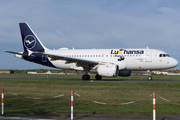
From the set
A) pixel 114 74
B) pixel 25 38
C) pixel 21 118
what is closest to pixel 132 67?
pixel 114 74

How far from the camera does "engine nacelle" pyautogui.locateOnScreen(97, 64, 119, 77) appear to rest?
28.2m

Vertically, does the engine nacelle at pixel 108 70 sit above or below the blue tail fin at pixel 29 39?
below

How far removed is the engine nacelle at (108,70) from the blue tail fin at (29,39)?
1265 centimetres

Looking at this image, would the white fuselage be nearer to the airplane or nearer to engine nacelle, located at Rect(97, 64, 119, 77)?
the airplane

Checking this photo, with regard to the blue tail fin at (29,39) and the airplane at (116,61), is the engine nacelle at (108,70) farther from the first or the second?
the blue tail fin at (29,39)

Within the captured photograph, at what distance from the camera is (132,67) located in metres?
30.7

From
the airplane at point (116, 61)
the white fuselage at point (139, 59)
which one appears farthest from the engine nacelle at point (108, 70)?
the white fuselage at point (139, 59)

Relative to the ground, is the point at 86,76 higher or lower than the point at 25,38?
lower

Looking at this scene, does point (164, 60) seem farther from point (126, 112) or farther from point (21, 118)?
point (21, 118)

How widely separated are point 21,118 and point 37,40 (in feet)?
95.7

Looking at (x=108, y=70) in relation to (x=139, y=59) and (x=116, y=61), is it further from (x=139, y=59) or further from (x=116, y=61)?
(x=139, y=59)

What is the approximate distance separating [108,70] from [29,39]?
15.7 metres

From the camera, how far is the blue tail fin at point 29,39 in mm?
36875

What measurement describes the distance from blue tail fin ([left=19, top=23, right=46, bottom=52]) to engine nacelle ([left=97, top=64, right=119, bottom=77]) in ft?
41.5
